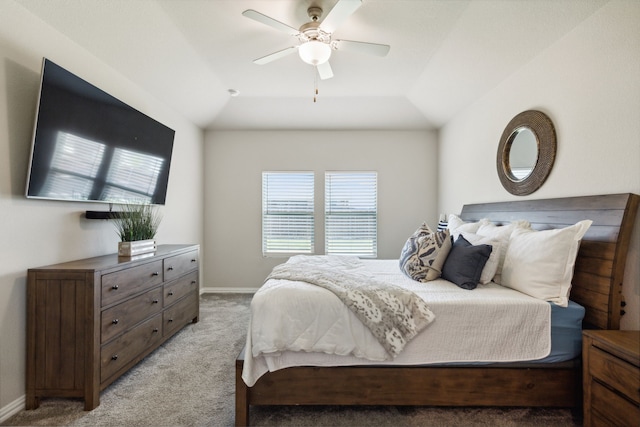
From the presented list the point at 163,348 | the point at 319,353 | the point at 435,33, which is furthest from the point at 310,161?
the point at 319,353

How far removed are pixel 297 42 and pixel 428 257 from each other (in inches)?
90.3

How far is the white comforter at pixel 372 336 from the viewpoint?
1.80m

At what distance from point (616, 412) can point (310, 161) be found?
4.13 meters

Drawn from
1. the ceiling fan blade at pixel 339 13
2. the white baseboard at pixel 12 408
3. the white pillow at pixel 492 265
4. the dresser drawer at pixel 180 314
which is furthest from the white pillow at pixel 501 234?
the white baseboard at pixel 12 408

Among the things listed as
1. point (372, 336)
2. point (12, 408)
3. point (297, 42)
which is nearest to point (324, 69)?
point (297, 42)

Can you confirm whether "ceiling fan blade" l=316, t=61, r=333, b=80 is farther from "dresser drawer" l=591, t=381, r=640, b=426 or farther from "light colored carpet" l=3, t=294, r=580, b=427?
"dresser drawer" l=591, t=381, r=640, b=426

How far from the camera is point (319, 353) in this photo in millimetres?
1824

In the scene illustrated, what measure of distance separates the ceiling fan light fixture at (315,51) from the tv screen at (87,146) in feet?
5.29

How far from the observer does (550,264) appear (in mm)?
1951

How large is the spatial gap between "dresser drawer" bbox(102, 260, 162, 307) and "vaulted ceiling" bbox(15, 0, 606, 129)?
180 cm

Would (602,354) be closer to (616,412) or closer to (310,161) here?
(616,412)

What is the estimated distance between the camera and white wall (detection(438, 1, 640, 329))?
1.84 m

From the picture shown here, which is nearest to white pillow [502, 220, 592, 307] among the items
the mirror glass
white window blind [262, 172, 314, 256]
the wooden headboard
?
the wooden headboard

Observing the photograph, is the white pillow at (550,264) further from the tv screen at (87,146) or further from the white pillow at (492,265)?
the tv screen at (87,146)
